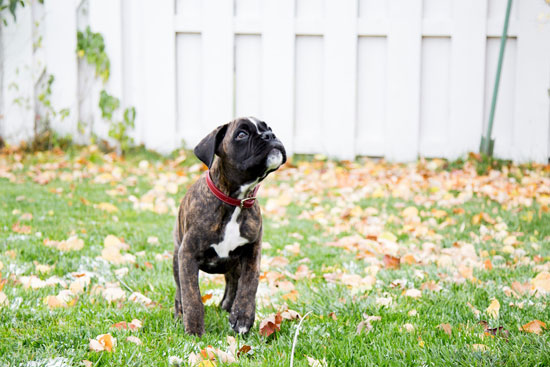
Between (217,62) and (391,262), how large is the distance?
4.28 m

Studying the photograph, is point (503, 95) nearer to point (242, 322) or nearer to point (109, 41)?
point (109, 41)

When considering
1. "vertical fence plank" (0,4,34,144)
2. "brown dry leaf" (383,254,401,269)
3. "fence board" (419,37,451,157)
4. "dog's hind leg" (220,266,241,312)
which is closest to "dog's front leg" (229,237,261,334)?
"dog's hind leg" (220,266,241,312)

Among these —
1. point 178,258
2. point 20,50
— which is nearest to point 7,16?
point 20,50

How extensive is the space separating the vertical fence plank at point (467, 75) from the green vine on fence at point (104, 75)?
400cm

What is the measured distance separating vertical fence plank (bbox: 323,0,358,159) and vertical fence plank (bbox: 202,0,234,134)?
1.19 metres

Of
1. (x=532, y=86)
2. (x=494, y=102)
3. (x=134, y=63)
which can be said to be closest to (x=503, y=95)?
(x=532, y=86)

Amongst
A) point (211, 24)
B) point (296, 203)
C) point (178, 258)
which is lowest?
point (296, 203)

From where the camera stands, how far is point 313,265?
3.89 m

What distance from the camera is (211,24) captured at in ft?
23.5

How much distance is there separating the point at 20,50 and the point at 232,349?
610 centimetres

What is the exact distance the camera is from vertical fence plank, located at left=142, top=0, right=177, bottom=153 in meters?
7.19

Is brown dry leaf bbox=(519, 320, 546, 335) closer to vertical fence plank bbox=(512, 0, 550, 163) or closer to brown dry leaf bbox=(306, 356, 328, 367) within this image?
brown dry leaf bbox=(306, 356, 328, 367)

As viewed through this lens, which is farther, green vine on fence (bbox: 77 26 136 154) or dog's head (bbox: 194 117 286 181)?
green vine on fence (bbox: 77 26 136 154)

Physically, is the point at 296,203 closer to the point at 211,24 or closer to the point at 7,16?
the point at 211,24
